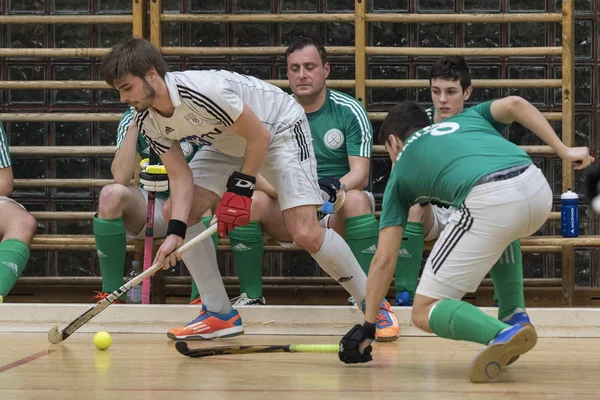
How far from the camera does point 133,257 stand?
4695 mm

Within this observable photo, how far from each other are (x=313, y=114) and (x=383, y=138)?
4.03 feet

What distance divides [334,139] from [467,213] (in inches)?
60.1

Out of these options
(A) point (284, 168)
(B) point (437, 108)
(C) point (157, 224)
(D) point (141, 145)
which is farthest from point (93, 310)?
(B) point (437, 108)

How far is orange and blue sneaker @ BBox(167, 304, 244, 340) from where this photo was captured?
3.39 metres

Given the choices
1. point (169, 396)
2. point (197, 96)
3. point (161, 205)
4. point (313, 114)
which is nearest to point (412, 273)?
point (313, 114)

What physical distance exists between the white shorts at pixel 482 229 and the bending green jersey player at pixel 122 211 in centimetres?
163

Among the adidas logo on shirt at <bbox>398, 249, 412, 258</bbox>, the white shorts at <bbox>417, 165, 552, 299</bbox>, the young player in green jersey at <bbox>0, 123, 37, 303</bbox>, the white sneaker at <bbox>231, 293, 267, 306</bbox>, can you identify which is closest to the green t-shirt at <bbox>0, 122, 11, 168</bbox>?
the young player in green jersey at <bbox>0, 123, 37, 303</bbox>

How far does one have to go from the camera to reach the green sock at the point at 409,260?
3.91 meters

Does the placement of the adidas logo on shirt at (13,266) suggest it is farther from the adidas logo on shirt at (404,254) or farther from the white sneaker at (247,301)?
the adidas logo on shirt at (404,254)

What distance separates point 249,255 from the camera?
3934 mm

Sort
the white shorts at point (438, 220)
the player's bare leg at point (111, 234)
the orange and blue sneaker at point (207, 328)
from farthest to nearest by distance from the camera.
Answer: the white shorts at point (438, 220)
the player's bare leg at point (111, 234)
the orange and blue sneaker at point (207, 328)

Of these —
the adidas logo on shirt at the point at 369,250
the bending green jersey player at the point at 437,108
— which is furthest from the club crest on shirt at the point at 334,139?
the adidas logo on shirt at the point at 369,250

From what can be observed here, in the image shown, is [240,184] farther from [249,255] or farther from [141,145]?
[141,145]

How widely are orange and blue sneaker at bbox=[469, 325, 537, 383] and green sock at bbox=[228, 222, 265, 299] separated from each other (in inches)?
60.9
